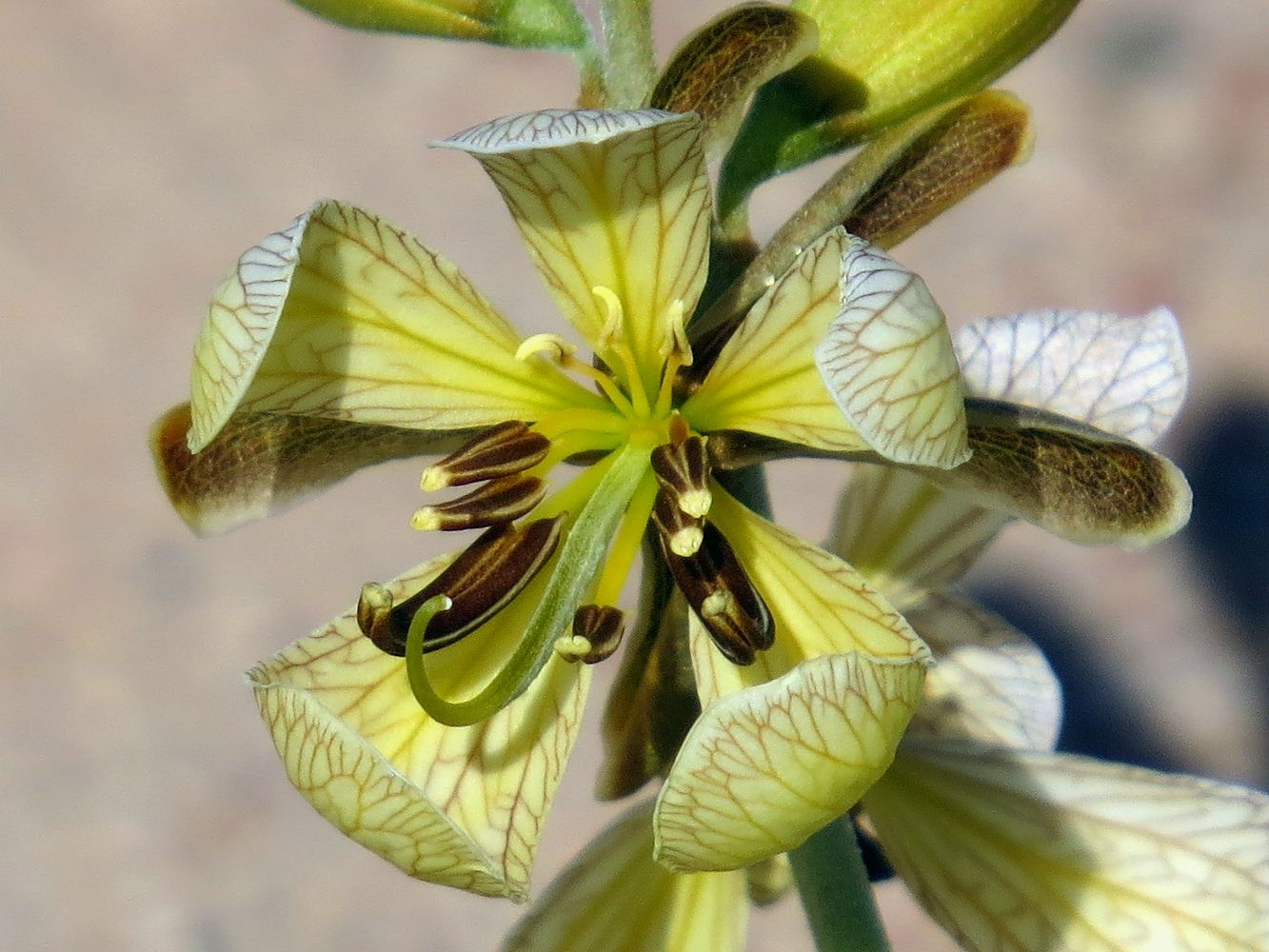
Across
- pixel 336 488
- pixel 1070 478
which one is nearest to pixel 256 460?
pixel 1070 478

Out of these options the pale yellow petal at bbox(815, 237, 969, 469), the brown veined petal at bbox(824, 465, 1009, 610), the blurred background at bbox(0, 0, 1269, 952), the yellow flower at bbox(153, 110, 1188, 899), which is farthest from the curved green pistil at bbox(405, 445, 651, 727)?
the blurred background at bbox(0, 0, 1269, 952)

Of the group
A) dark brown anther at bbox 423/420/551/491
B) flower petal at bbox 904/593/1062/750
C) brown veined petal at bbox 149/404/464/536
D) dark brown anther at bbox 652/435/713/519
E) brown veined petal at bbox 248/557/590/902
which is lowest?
flower petal at bbox 904/593/1062/750

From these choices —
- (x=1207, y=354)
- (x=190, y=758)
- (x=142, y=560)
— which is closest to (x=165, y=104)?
(x=142, y=560)

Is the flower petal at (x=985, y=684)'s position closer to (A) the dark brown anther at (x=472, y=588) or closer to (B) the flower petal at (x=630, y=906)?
(B) the flower petal at (x=630, y=906)

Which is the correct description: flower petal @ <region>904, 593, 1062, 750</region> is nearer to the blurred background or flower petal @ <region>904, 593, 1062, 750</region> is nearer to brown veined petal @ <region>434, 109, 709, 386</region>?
brown veined petal @ <region>434, 109, 709, 386</region>

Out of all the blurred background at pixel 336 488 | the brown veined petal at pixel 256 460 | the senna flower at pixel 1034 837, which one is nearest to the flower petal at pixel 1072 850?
the senna flower at pixel 1034 837

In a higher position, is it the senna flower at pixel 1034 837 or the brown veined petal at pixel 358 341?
the brown veined petal at pixel 358 341
